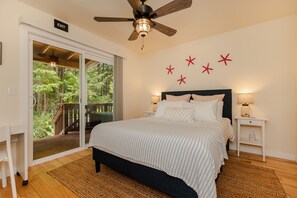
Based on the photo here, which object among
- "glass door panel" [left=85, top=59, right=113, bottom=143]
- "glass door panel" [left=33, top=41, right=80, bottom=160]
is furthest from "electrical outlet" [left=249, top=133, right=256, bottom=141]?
"glass door panel" [left=33, top=41, right=80, bottom=160]

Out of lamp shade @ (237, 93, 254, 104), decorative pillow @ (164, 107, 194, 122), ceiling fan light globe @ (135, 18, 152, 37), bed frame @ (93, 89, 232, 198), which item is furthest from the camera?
lamp shade @ (237, 93, 254, 104)

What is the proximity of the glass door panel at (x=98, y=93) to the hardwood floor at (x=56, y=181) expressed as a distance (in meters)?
0.98

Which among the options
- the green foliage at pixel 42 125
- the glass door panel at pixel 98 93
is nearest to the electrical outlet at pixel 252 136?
the glass door panel at pixel 98 93

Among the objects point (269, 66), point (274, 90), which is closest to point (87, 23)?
point (269, 66)

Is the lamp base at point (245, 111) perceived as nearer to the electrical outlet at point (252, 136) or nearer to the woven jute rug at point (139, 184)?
the electrical outlet at point (252, 136)

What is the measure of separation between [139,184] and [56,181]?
3.52 ft

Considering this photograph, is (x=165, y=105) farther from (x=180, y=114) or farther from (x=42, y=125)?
(x=42, y=125)

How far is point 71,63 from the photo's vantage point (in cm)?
307

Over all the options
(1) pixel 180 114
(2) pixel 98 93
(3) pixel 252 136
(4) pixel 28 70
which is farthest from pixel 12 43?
(3) pixel 252 136

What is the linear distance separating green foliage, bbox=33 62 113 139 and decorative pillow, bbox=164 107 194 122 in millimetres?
1857

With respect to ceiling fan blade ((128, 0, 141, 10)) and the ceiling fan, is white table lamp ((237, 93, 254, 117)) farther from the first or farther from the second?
ceiling fan blade ((128, 0, 141, 10))

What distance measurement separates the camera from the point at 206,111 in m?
2.51

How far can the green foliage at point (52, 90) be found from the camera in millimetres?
2553

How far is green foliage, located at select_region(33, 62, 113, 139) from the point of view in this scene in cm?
255
